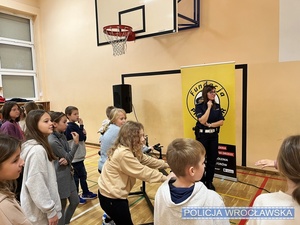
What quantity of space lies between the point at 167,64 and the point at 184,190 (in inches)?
163

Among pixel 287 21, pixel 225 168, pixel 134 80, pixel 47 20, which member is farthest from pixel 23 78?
pixel 287 21

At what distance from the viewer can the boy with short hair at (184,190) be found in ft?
3.51

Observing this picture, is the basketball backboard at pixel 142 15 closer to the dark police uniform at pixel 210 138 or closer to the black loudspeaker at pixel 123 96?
the black loudspeaker at pixel 123 96

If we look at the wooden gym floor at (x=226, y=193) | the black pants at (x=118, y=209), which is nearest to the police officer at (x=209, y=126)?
the wooden gym floor at (x=226, y=193)

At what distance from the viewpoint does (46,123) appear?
1.74 m

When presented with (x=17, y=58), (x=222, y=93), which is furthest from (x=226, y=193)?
(x=17, y=58)

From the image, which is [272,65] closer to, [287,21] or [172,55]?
[287,21]

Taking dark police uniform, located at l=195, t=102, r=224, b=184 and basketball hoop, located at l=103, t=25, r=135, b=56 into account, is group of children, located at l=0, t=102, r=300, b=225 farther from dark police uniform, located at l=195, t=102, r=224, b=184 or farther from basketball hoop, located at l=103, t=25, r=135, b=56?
basketball hoop, located at l=103, t=25, r=135, b=56

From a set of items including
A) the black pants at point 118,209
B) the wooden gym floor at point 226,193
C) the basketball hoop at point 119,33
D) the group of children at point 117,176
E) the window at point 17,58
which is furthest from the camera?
A: the window at point 17,58

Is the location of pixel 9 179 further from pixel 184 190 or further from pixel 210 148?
pixel 210 148

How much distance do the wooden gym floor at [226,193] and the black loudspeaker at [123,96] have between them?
156 cm

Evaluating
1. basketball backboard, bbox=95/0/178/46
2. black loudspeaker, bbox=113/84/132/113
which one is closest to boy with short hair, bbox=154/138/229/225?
basketball backboard, bbox=95/0/178/46

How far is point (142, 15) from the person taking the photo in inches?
174

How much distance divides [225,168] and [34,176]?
3.17m
